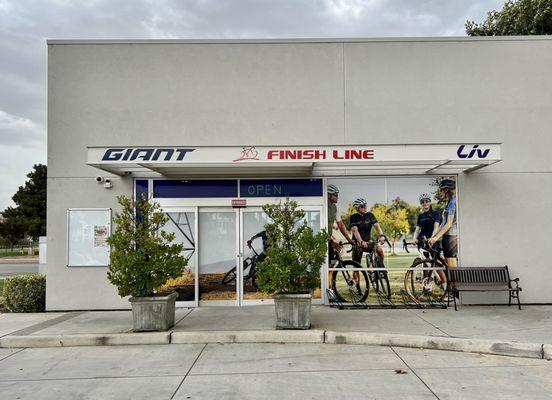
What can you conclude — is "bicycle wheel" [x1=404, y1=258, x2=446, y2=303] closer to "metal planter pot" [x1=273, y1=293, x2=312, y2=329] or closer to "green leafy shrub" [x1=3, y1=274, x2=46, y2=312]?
"metal planter pot" [x1=273, y1=293, x2=312, y2=329]

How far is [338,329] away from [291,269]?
4.50 ft

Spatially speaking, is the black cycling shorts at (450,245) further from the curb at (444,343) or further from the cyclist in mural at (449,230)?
the curb at (444,343)

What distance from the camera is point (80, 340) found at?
7.85 m

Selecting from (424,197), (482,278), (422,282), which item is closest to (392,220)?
(424,197)

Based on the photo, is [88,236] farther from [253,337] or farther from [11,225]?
[11,225]

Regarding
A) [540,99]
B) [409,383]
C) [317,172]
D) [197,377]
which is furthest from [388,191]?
[197,377]

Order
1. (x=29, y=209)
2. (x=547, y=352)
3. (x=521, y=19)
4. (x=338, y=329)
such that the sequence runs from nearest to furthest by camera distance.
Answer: (x=547, y=352) → (x=338, y=329) → (x=521, y=19) → (x=29, y=209)

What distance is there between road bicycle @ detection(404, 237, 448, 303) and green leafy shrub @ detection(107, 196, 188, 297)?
5498mm

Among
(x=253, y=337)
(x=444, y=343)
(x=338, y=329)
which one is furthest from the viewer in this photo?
(x=338, y=329)

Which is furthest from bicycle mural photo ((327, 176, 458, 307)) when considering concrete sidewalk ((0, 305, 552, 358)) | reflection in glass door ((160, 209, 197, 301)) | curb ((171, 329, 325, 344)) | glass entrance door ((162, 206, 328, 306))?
reflection in glass door ((160, 209, 197, 301))

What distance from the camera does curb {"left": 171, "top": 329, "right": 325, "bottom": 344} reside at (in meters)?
7.79

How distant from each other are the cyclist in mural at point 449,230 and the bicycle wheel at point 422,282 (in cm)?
34

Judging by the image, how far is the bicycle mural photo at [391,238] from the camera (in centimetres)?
1061

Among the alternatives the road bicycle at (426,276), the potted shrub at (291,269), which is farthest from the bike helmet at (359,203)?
the potted shrub at (291,269)
